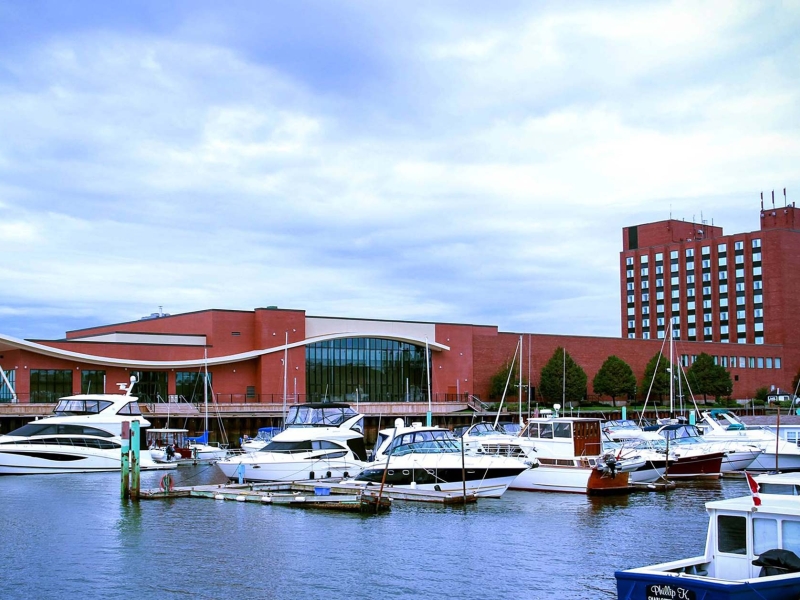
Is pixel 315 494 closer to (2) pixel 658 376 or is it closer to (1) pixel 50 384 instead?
(1) pixel 50 384

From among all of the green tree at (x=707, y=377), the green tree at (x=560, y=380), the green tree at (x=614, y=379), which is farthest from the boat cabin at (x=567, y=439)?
the green tree at (x=707, y=377)

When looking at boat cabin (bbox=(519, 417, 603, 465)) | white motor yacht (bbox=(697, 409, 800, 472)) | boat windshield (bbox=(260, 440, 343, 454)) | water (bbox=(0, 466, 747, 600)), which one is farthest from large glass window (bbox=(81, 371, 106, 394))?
white motor yacht (bbox=(697, 409, 800, 472))

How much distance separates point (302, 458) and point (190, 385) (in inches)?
1333

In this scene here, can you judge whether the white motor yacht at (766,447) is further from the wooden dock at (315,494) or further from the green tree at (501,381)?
the green tree at (501,381)

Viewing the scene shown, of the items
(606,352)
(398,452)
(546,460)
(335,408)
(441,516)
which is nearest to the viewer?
(441,516)

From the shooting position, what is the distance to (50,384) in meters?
66.3

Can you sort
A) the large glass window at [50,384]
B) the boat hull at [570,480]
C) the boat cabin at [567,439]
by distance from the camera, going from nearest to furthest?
the boat hull at [570,480]
the boat cabin at [567,439]
the large glass window at [50,384]

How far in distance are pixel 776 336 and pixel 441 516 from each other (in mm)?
111696

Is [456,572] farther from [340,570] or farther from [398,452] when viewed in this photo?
[398,452]

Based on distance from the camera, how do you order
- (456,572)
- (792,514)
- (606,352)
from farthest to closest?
(606,352), (456,572), (792,514)

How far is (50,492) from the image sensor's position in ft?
122

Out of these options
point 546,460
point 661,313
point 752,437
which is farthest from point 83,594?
point 661,313

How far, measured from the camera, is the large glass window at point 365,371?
77125 mm

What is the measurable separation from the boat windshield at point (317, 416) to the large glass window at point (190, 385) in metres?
25.2
